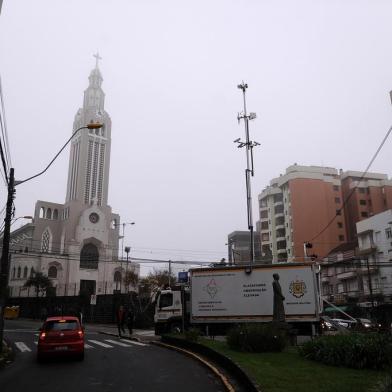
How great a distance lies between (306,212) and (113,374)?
72318 mm

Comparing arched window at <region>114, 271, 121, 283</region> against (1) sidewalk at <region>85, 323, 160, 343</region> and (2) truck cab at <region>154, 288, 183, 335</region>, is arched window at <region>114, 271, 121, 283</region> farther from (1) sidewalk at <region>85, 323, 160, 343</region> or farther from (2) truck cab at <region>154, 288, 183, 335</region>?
(2) truck cab at <region>154, 288, 183, 335</region>

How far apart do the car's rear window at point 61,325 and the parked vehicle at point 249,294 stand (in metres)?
7.84

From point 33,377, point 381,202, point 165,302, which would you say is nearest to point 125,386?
point 33,377

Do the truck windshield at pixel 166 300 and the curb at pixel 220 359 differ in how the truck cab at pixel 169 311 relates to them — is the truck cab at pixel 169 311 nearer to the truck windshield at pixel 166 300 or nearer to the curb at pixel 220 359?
the truck windshield at pixel 166 300

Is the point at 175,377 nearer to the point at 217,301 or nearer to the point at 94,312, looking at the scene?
the point at 217,301

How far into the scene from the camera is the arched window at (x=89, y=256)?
87.7 meters

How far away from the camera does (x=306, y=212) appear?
8100 cm

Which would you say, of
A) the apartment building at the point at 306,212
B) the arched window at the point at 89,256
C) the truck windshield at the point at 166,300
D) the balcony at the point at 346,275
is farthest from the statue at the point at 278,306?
the arched window at the point at 89,256

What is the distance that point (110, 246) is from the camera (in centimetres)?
9312

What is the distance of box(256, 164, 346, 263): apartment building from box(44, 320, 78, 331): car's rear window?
6608cm

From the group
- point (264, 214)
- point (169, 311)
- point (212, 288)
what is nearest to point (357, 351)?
point (212, 288)

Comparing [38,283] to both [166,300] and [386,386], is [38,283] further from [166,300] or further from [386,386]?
[386,386]

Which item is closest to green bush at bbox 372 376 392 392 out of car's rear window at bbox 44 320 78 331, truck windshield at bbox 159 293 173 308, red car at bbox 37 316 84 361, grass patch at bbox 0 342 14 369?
red car at bbox 37 316 84 361

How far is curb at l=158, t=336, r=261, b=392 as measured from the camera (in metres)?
9.41
